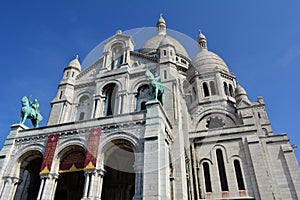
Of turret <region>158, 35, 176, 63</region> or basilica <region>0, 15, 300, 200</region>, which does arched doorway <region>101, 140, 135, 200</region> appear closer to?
basilica <region>0, 15, 300, 200</region>

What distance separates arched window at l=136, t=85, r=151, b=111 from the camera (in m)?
21.7

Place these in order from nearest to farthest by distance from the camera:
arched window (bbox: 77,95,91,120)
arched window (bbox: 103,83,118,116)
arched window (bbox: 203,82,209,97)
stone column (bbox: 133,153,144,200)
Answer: stone column (bbox: 133,153,144,200) < arched window (bbox: 103,83,118,116) < arched window (bbox: 77,95,91,120) < arched window (bbox: 203,82,209,97)

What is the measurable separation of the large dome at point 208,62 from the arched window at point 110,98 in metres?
13.8

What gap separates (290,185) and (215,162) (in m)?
6.19

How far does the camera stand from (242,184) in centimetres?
1930

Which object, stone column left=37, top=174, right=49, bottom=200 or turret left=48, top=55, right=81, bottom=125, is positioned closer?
stone column left=37, top=174, right=49, bottom=200

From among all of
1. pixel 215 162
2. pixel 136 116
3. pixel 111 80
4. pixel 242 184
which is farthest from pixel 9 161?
pixel 242 184

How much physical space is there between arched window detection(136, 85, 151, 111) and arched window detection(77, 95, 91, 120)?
16.5 feet

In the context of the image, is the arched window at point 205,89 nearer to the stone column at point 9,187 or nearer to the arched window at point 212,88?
the arched window at point 212,88

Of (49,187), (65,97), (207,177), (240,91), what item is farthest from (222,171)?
(65,97)

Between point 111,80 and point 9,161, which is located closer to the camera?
point 9,161

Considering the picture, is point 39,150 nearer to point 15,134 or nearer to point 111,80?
point 15,134

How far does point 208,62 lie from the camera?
108 ft

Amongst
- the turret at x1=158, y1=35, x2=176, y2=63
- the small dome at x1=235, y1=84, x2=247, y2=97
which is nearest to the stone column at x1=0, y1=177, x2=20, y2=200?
the turret at x1=158, y1=35, x2=176, y2=63
